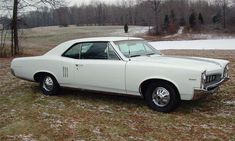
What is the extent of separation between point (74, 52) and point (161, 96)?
7.43 ft

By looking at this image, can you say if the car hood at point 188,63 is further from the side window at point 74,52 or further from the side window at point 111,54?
the side window at point 74,52

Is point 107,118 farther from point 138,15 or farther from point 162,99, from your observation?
point 138,15

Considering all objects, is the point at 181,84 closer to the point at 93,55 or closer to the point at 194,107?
the point at 194,107

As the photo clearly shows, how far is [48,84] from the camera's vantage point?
8.07 m

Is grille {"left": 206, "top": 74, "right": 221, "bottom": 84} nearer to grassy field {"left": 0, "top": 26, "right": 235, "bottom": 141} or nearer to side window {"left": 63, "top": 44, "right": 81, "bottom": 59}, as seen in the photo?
grassy field {"left": 0, "top": 26, "right": 235, "bottom": 141}

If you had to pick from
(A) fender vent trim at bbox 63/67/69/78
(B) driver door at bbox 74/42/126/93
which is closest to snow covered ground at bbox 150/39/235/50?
(A) fender vent trim at bbox 63/67/69/78

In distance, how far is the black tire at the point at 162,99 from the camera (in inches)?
248

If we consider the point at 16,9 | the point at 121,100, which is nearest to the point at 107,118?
the point at 121,100

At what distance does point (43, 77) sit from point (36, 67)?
29cm

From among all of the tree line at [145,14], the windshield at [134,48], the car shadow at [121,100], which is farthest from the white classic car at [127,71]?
the tree line at [145,14]

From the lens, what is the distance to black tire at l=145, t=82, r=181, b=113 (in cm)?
630

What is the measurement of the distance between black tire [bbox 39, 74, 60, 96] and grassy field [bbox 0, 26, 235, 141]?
0.57 ft

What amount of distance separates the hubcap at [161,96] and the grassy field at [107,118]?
23 cm

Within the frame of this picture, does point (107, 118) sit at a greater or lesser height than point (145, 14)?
lesser
